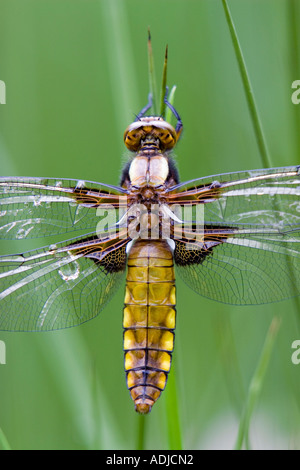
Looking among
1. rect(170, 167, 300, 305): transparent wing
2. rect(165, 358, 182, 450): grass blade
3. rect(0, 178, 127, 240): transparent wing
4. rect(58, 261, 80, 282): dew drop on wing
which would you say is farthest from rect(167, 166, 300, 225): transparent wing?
rect(165, 358, 182, 450): grass blade

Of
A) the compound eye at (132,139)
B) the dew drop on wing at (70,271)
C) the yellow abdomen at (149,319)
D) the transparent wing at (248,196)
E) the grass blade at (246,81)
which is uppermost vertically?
the compound eye at (132,139)

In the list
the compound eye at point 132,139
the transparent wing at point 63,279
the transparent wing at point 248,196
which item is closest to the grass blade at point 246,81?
the transparent wing at point 248,196

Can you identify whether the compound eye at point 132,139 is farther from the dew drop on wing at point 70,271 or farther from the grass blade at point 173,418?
the grass blade at point 173,418

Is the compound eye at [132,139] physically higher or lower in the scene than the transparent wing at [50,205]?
higher

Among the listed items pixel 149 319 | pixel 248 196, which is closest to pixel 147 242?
pixel 149 319

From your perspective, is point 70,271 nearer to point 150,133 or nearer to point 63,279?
point 63,279

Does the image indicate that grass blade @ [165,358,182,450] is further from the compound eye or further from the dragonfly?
the compound eye
